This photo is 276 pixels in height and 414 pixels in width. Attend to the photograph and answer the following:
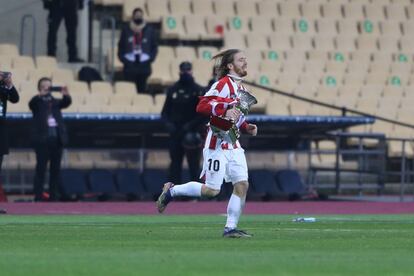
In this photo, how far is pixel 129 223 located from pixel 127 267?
686 centimetres

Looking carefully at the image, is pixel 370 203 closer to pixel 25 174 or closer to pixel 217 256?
pixel 25 174

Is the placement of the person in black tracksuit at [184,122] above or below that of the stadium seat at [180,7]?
below

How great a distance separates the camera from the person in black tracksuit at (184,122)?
77.6 feet

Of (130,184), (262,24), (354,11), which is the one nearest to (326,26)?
(354,11)

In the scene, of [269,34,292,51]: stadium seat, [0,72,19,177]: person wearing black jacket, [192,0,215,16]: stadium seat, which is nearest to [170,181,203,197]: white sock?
[0,72,19,177]: person wearing black jacket

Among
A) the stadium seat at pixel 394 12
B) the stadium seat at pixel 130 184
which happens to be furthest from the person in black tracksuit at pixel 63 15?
the stadium seat at pixel 394 12

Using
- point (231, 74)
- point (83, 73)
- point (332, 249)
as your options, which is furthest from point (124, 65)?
point (332, 249)

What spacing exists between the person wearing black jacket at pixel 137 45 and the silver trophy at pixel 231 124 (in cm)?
1174

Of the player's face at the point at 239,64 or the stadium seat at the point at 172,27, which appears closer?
the player's face at the point at 239,64

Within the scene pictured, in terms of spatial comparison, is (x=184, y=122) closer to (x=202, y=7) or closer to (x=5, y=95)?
(x=5, y=95)

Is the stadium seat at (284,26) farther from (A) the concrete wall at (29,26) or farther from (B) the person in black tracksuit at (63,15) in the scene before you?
(B) the person in black tracksuit at (63,15)

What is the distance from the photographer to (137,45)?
84.9ft

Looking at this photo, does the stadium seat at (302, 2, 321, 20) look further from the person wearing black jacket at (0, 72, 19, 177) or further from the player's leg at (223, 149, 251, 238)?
the player's leg at (223, 149, 251, 238)

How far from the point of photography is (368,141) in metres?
27.3
